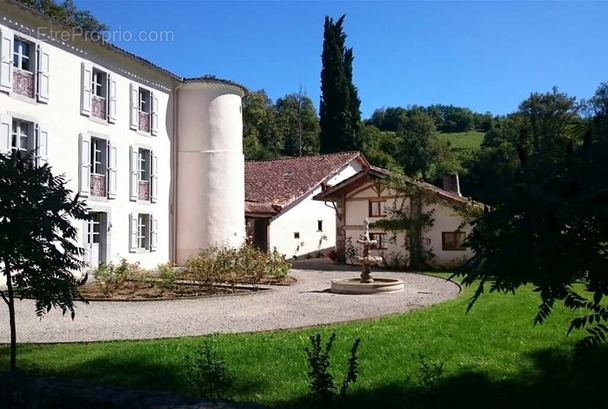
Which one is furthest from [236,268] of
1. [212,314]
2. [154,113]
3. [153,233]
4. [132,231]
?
[154,113]

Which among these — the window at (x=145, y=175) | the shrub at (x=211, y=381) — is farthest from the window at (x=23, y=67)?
the shrub at (x=211, y=381)

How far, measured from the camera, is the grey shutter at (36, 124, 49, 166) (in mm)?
16641

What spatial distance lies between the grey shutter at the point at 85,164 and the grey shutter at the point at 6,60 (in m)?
2.97

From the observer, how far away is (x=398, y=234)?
22.7 metres

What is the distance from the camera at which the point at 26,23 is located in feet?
54.2

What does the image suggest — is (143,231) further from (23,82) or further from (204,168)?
(23,82)

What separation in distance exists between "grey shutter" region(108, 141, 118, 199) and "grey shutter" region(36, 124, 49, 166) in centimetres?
268

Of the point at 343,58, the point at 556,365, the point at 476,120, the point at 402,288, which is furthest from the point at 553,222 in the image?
the point at 476,120

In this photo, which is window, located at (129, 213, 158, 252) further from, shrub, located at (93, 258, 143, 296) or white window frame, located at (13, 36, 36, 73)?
shrub, located at (93, 258, 143, 296)

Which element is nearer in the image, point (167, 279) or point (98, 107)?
point (167, 279)

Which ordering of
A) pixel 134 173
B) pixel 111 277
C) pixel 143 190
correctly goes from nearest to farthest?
pixel 111 277, pixel 134 173, pixel 143 190

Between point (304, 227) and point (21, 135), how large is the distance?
48.5ft

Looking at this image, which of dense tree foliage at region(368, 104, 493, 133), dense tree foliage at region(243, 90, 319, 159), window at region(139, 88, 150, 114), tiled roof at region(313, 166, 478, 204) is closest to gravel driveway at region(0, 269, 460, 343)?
tiled roof at region(313, 166, 478, 204)

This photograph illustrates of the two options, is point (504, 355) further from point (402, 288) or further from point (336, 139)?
point (336, 139)
